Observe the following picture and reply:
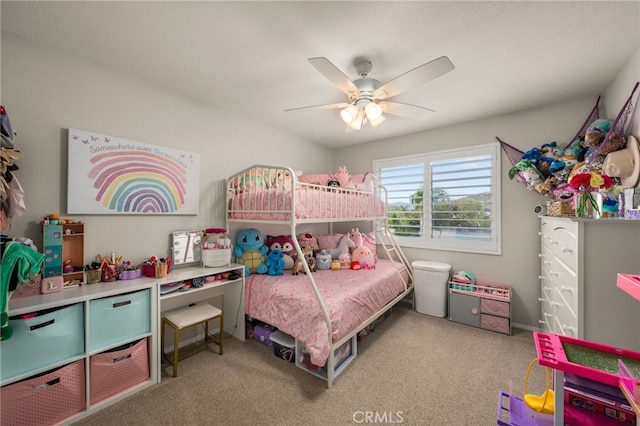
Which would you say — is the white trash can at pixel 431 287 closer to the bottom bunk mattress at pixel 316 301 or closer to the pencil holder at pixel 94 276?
the bottom bunk mattress at pixel 316 301

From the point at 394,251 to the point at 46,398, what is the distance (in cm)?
358

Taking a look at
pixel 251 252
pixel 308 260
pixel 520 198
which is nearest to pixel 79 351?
pixel 251 252

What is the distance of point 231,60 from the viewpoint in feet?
6.25

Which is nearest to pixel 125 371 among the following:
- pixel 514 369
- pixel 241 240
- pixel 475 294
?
pixel 241 240

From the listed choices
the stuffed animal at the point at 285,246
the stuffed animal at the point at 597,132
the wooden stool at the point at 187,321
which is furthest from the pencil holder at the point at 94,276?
the stuffed animal at the point at 597,132

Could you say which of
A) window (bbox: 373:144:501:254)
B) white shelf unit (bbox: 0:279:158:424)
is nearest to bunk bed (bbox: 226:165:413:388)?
window (bbox: 373:144:501:254)

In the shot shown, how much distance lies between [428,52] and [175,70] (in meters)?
1.97

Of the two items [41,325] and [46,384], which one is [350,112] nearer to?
[41,325]

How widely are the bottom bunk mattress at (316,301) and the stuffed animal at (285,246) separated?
0.42ft

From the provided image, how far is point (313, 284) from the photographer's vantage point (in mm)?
1977

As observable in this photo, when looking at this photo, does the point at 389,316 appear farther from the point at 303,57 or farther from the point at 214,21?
the point at 214,21

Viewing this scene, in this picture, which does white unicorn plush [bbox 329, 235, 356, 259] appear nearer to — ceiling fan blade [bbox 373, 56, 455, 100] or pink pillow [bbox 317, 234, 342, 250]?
pink pillow [bbox 317, 234, 342, 250]

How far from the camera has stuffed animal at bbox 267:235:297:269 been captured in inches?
117

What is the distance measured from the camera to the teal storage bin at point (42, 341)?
1372 millimetres
